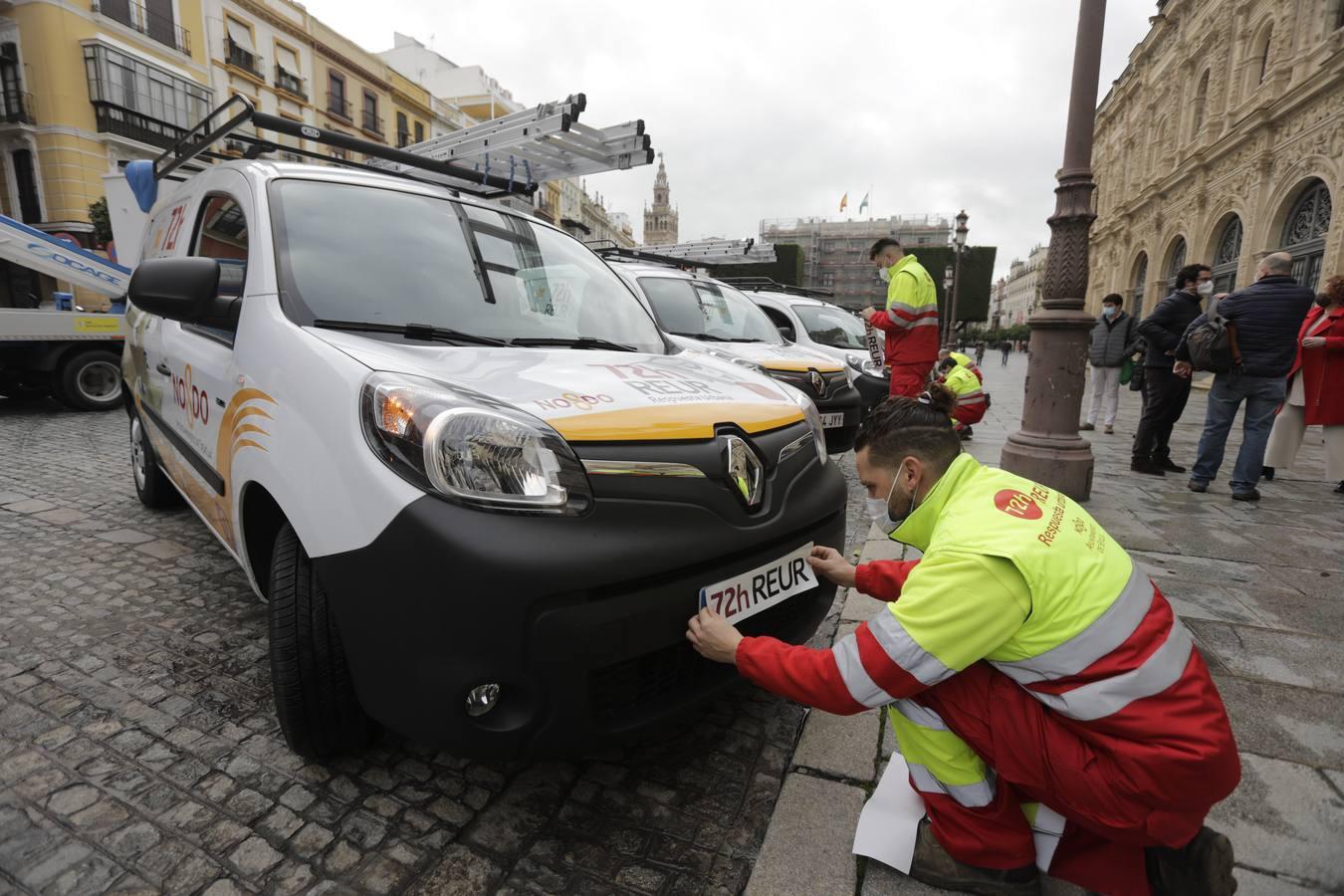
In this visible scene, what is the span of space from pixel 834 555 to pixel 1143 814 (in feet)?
3.01

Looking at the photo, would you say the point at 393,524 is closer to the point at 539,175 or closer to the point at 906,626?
the point at 906,626

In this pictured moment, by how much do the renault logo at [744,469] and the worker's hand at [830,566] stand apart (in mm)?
339

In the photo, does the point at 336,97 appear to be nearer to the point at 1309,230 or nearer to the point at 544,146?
the point at 544,146

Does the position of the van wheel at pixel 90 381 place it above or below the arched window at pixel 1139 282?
below

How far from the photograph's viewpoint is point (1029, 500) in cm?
146

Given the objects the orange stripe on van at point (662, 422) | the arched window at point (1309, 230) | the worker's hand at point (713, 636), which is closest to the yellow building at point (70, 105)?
the orange stripe on van at point (662, 422)

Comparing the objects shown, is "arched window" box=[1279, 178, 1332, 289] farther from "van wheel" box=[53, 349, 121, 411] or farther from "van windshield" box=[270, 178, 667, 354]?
"van wheel" box=[53, 349, 121, 411]

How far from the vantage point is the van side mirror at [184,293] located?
2057mm

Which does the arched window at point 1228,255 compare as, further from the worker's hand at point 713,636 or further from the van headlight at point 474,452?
the van headlight at point 474,452

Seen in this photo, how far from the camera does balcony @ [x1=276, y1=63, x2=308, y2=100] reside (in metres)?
26.6

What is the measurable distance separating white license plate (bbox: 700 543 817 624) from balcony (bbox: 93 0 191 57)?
2911 centimetres

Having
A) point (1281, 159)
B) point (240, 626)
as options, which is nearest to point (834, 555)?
point (240, 626)

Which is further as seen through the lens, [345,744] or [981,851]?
[345,744]

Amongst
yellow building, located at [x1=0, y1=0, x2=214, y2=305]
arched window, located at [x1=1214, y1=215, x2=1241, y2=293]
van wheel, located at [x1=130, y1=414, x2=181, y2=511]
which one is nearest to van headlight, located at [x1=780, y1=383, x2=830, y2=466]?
van wheel, located at [x1=130, y1=414, x2=181, y2=511]
